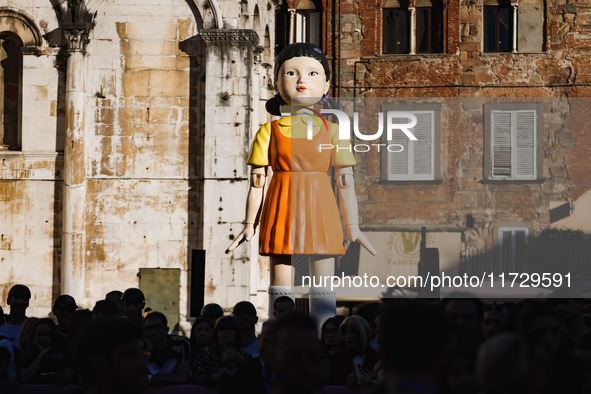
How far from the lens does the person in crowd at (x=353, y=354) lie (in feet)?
27.0

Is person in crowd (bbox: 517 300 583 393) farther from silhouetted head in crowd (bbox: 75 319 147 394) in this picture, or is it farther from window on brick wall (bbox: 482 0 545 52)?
window on brick wall (bbox: 482 0 545 52)

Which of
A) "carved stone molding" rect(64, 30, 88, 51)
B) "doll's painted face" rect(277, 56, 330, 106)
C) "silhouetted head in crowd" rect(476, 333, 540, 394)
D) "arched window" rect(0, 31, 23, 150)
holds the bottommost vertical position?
"silhouetted head in crowd" rect(476, 333, 540, 394)

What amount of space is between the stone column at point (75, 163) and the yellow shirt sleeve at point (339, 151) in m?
7.75

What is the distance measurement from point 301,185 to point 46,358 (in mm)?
3132

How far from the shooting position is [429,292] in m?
11.8

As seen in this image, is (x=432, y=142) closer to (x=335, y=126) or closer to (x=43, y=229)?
(x=43, y=229)

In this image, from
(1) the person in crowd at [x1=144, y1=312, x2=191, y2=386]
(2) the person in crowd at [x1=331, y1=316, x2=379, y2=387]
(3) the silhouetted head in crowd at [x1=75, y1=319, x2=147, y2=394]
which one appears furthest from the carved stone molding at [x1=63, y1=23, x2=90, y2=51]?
(3) the silhouetted head in crowd at [x1=75, y1=319, x2=147, y2=394]

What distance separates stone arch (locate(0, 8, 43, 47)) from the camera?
1772 centimetres

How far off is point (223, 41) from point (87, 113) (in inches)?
97.5

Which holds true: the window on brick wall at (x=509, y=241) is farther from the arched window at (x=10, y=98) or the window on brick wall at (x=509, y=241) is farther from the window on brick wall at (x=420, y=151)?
the arched window at (x=10, y=98)

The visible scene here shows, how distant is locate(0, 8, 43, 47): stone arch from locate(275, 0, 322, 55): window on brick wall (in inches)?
370

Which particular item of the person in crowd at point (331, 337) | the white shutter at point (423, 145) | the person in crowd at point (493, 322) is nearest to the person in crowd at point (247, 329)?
the person in crowd at point (331, 337)

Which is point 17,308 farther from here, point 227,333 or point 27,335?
point 227,333

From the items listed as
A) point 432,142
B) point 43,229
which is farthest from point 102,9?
point 432,142
